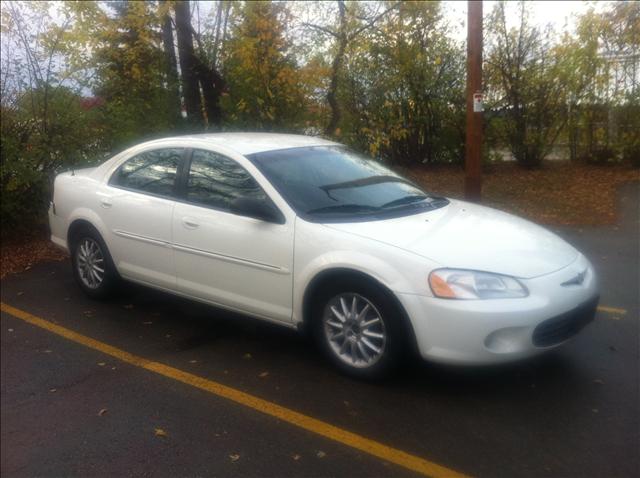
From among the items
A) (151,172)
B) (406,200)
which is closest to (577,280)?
(406,200)

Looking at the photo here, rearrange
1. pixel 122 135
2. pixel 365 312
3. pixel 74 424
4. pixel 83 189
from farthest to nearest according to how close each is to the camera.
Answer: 1. pixel 122 135
2. pixel 83 189
3. pixel 365 312
4. pixel 74 424

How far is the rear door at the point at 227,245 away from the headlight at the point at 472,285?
109 cm

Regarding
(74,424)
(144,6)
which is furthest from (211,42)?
(74,424)

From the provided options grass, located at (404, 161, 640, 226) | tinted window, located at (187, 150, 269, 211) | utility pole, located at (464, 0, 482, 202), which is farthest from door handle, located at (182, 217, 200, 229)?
grass, located at (404, 161, 640, 226)

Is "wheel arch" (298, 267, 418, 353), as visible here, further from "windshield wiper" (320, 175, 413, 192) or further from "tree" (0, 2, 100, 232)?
"tree" (0, 2, 100, 232)

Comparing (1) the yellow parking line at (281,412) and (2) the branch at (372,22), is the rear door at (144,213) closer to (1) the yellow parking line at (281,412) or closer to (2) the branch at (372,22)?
(1) the yellow parking line at (281,412)

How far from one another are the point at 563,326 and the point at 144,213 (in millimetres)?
3388

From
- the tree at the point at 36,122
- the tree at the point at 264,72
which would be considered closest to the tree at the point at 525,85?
the tree at the point at 264,72

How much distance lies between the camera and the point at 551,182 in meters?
12.4

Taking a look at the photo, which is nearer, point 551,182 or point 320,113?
point 320,113

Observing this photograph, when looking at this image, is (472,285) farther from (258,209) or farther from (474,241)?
(258,209)

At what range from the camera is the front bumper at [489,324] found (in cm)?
403

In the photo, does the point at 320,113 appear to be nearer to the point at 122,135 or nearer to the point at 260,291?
the point at 122,135

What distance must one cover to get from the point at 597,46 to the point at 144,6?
26.3 ft
